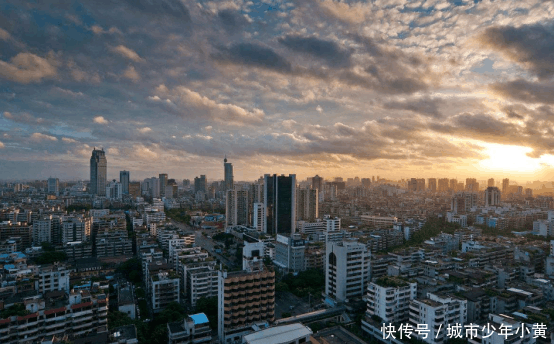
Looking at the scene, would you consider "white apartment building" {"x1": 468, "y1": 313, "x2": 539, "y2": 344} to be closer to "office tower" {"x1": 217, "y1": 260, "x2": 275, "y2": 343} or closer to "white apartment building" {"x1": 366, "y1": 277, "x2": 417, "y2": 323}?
"white apartment building" {"x1": 366, "y1": 277, "x2": 417, "y2": 323}

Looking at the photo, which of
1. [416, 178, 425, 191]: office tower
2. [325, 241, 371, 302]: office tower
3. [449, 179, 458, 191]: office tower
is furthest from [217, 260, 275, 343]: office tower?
[449, 179, 458, 191]: office tower

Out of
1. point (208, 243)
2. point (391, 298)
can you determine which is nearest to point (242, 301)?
Result: point (391, 298)

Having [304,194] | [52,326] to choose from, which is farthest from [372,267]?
[304,194]

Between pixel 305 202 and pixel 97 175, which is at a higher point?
pixel 97 175

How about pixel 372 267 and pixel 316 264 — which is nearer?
pixel 372 267

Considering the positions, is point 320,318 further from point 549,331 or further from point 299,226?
point 299,226

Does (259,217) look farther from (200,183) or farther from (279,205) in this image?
(200,183)
